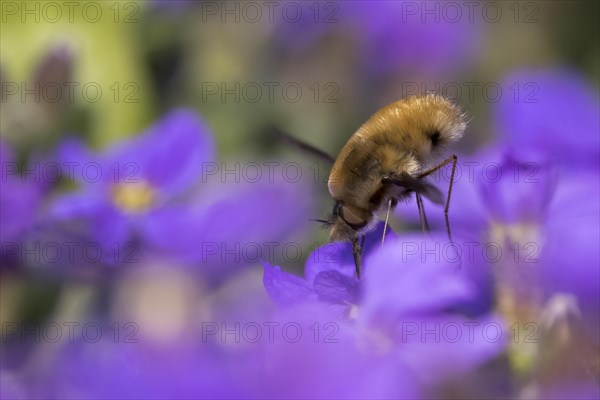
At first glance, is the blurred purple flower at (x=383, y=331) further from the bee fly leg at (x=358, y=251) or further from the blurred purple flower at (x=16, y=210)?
the blurred purple flower at (x=16, y=210)

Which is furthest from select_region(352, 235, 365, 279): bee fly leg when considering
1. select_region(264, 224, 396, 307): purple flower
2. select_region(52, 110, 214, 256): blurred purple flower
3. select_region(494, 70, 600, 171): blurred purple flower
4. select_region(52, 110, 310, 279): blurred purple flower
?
select_region(52, 110, 214, 256): blurred purple flower

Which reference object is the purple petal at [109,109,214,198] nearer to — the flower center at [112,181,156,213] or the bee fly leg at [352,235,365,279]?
the flower center at [112,181,156,213]

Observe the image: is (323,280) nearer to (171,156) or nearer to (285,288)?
(285,288)

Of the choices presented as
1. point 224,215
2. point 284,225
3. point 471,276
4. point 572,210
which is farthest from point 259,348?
point 284,225

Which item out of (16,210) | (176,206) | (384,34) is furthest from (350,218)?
(384,34)

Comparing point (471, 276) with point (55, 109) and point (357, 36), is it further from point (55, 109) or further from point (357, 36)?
point (357, 36)

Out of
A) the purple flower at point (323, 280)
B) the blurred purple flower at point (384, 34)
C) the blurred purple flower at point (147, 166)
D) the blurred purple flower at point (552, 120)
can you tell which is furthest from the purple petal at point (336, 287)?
the blurred purple flower at point (384, 34)

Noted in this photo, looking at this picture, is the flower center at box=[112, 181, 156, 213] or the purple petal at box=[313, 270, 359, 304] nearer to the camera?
the purple petal at box=[313, 270, 359, 304]
